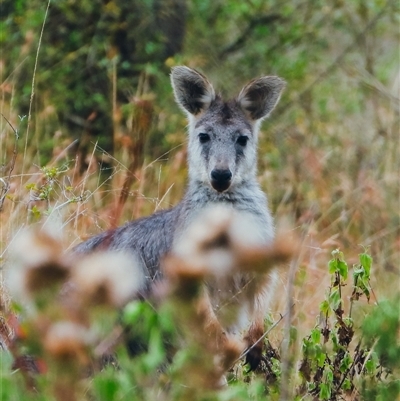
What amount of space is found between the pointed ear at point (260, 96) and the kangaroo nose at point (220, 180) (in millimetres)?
682

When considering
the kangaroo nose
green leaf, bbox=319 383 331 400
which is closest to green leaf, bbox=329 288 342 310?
green leaf, bbox=319 383 331 400

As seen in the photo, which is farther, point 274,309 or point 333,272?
point 274,309

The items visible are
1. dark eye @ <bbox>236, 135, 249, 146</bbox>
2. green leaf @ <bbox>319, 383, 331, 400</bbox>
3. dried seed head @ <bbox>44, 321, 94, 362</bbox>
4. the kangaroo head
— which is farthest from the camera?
dark eye @ <bbox>236, 135, 249, 146</bbox>

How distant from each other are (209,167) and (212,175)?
0.12 meters

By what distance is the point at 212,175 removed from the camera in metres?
5.06

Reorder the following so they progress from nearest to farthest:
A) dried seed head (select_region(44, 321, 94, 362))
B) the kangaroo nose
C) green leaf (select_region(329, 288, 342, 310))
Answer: dried seed head (select_region(44, 321, 94, 362)), green leaf (select_region(329, 288, 342, 310)), the kangaroo nose

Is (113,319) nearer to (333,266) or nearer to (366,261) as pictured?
(366,261)

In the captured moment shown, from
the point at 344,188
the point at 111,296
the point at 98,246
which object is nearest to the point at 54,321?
the point at 111,296

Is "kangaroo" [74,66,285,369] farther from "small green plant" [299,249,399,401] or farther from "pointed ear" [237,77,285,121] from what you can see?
"small green plant" [299,249,399,401]

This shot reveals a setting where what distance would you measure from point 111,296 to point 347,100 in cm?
938

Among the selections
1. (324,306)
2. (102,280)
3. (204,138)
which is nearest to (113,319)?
(102,280)

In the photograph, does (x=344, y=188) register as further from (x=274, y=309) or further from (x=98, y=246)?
(x=98, y=246)

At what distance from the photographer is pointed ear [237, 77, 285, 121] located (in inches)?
216

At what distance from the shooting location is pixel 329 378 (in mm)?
3525
